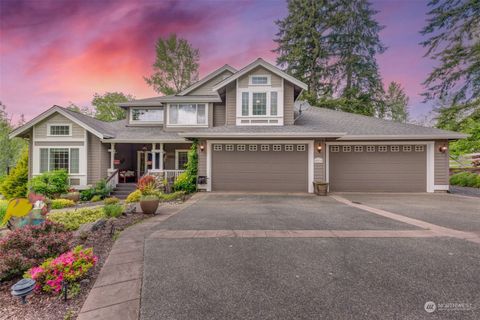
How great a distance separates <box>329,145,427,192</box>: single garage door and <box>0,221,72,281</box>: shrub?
1124 cm

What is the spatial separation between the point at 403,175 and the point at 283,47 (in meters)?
18.7

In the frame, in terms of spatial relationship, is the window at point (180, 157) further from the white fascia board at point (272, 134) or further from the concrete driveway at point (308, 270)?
the concrete driveway at point (308, 270)

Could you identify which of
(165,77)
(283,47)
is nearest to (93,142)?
(165,77)

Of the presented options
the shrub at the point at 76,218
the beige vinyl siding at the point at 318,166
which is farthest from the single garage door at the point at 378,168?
the shrub at the point at 76,218

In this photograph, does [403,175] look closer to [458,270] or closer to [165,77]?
[458,270]

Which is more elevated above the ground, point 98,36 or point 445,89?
point 98,36

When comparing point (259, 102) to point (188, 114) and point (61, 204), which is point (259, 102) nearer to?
point (188, 114)

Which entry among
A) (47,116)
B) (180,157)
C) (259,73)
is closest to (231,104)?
(259,73)

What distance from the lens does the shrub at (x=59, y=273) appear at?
2373mm

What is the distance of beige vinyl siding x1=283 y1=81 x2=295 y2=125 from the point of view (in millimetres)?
Result: 11742

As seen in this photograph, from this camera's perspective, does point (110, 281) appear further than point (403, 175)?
No

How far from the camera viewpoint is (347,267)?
3.06m

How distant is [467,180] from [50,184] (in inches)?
1011

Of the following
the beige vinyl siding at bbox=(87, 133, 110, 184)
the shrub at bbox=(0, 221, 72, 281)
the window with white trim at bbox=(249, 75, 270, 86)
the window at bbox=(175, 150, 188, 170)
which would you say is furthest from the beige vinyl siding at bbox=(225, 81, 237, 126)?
the shrub at bbox=(0, 221, 72, 281)
